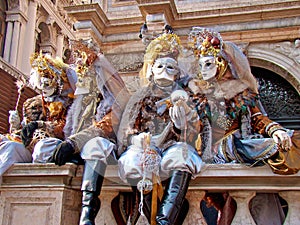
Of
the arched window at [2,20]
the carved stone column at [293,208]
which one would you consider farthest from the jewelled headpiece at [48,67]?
the arched window at [2,20]

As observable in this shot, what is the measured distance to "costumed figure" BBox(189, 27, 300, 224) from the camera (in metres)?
3.34

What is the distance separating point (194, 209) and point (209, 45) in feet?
5.41

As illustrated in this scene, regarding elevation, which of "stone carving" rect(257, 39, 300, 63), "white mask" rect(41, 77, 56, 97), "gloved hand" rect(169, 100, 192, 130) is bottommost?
"gloved hand" rect(169, 100, 192, 130)

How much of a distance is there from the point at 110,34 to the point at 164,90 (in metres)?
3.20

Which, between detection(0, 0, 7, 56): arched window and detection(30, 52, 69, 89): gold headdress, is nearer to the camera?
detection(30, 52, 69, 89): gold headdress

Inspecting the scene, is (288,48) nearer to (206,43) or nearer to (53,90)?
(206,43)

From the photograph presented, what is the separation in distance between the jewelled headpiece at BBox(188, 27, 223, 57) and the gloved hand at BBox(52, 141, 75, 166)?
5.22ft

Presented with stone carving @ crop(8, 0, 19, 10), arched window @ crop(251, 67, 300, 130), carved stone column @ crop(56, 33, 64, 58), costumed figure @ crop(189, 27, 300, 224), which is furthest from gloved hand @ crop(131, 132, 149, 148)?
carved stone column @ crop(56, 33, 64, 58)

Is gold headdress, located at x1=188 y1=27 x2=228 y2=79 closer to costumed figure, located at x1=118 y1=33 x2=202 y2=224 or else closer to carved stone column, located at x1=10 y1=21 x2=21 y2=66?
costumed figure, located at x1=118 y1=33 x2=202 y2=224

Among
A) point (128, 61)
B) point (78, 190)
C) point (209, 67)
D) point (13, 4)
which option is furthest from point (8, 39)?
point (78, 190)

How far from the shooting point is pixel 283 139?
3.21 m

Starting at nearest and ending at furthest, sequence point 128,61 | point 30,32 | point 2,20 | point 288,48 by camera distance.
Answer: point 288,48 → point 128,61 → point 2,20 → point 30,32

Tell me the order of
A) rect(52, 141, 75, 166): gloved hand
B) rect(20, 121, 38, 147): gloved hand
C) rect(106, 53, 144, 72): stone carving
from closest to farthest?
rect(52, 141, 75, 166): gloved hand, rect(20, 121, 38, 147): gloved hand, rect(106, 53, 144, 72): stone carving

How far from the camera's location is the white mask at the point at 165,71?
399cm
